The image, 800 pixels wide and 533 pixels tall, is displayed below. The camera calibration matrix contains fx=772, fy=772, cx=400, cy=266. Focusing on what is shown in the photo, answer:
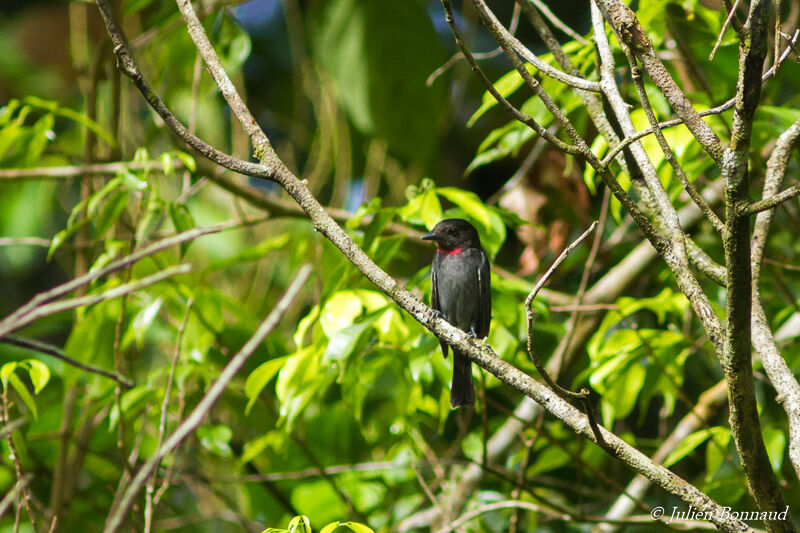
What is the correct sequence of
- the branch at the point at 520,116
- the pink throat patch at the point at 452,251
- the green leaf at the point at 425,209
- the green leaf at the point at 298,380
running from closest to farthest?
the branch at the point at 520,116
the green leaf at the point at 425,209
the green leaf at the point at 298,380
the pink throat patch at the point at 452,251

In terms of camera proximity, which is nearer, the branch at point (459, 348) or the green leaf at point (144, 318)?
the branch at point (459, 348)

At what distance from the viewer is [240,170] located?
83.6 inches

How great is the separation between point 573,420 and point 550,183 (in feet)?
8.74

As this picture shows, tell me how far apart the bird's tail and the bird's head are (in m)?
0.74

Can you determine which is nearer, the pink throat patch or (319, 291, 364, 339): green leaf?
(319, 291, 364, 339): green leaf

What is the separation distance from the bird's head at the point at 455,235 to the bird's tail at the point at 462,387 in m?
0.74

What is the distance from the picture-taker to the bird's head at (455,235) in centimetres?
430

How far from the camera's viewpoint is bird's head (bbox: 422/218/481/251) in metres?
4.30

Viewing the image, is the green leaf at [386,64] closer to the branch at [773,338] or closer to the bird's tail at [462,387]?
the bird's tail at [462,387]

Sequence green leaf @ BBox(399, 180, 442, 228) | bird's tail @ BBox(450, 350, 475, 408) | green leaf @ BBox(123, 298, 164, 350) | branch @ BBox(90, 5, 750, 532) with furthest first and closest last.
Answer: bird's tail @ BBox(450, 350, 475, 408) < green leaf @ BBox(123, 298, 164, 350) < green leaf @ BBox(399, 180, 442, 228) < branch @ BBox(90, 5, 750, 532)

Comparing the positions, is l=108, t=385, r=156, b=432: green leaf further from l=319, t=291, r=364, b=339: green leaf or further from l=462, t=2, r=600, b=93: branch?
l=462, t=2, r=600, b=93: branch

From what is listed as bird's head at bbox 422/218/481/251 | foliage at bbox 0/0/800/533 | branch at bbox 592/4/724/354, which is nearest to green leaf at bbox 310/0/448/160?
foliage at bbox 0/0/800/533

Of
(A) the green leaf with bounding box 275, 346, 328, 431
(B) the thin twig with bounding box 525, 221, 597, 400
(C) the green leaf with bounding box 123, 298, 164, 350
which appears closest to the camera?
(B) the thin twig with bounding box 525, 221, 597, 400

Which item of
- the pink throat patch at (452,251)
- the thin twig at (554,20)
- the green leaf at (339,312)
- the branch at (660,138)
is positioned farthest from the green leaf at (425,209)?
the pink throat patch at (452,251)
